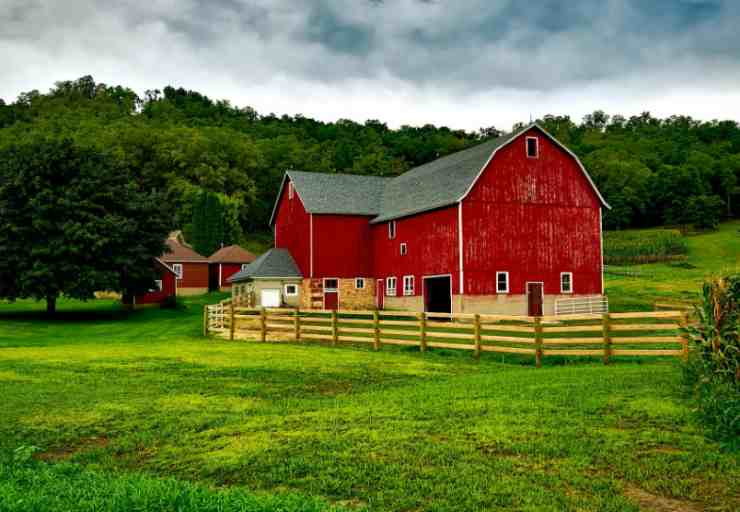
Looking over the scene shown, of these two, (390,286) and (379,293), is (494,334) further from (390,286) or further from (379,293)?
(379,293)

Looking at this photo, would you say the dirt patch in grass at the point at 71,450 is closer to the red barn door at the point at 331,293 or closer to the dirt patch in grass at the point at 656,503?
the dirt patch in grass at the point at 656,503

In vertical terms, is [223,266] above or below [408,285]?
above

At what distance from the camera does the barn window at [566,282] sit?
3481 cm

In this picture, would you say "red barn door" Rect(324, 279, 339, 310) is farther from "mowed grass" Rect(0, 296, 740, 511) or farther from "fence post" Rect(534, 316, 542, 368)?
"fence post" Rect(534, 316, 542, 368)

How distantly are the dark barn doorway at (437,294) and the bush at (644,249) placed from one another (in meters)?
39.7

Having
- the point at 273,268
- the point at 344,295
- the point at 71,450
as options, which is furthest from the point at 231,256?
the point at 71,450

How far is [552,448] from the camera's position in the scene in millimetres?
7688

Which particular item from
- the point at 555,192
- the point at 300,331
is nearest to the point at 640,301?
the point at 555,192

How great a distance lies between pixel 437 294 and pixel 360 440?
28.9 metres

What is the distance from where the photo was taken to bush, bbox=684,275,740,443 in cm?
919

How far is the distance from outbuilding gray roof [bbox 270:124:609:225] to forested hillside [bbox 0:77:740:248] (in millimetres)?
32741

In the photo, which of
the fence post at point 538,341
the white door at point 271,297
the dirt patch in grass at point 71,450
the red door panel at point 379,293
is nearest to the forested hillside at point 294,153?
the white door at point 271,297

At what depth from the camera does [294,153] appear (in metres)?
98.0

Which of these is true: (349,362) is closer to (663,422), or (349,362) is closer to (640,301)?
(663,422)
